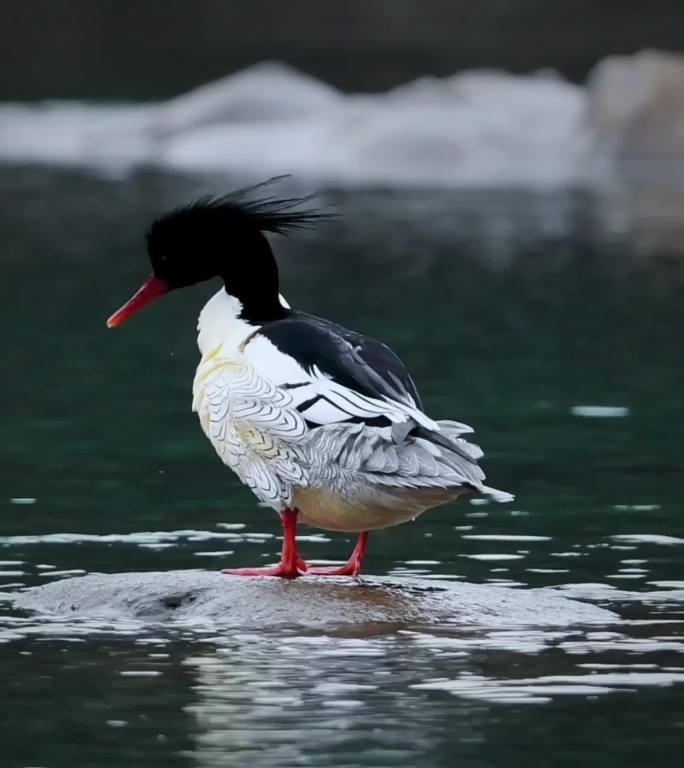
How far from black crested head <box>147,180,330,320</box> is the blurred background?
52.2 inches

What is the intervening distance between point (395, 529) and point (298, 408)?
242 cm

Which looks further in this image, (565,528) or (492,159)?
(492,159)

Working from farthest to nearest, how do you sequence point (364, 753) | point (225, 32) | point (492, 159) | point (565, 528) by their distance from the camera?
point (225, 32) → point (492, 159) → point (565, 528) → point (364, 753)

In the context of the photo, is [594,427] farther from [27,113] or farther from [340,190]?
[27,113]

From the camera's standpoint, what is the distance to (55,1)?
46.1 metres

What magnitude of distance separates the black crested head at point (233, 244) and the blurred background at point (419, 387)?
1.33 meters

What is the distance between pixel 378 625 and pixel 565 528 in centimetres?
261

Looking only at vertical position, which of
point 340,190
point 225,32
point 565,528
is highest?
point 225,32

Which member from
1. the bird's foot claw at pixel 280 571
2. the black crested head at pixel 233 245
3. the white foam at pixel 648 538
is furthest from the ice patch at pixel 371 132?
the bird's foot claw at pixel 280 571

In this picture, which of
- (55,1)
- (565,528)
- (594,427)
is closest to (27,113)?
(55,1)

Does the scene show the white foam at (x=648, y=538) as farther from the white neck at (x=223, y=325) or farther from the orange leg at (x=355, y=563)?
the white neck at (x=223, y=325)

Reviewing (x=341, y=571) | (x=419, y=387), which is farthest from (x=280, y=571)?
(x=419, y=387)

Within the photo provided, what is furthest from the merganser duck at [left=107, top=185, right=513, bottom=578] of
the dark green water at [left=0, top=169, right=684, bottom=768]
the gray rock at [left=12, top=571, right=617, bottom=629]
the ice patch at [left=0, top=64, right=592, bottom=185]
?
the ice patch at [left=0, top=64, right=592, bottom=185]

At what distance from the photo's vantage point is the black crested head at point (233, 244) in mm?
9664
